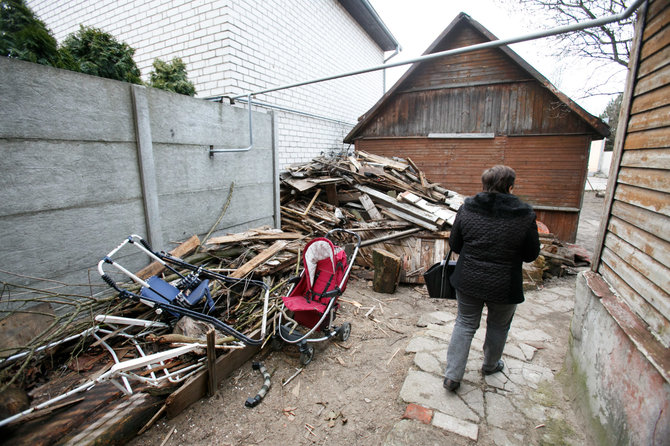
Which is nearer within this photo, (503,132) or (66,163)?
(66,163)

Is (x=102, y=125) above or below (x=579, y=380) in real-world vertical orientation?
above

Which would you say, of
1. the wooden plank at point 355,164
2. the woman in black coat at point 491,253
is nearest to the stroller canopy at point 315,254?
the woman in black coat at point 491,253

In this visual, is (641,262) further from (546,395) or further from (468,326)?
(546,395)

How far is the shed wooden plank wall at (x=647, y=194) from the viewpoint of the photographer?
1887mm

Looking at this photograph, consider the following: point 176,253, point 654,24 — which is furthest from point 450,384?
point 176,253

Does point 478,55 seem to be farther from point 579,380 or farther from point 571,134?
point 579,380

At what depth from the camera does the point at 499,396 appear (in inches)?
110

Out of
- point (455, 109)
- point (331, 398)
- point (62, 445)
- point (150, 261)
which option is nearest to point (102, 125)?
point (150, 261)

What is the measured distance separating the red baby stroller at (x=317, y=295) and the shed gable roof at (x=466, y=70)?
734 centimetres

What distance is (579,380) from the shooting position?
265cm

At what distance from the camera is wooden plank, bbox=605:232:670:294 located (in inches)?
72.1

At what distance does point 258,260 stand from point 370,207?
3.43 m

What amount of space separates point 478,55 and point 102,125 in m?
9.38

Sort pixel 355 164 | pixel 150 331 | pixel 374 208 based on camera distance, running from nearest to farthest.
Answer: pixel 150 331, pixel 374 208, pixel 355 164
